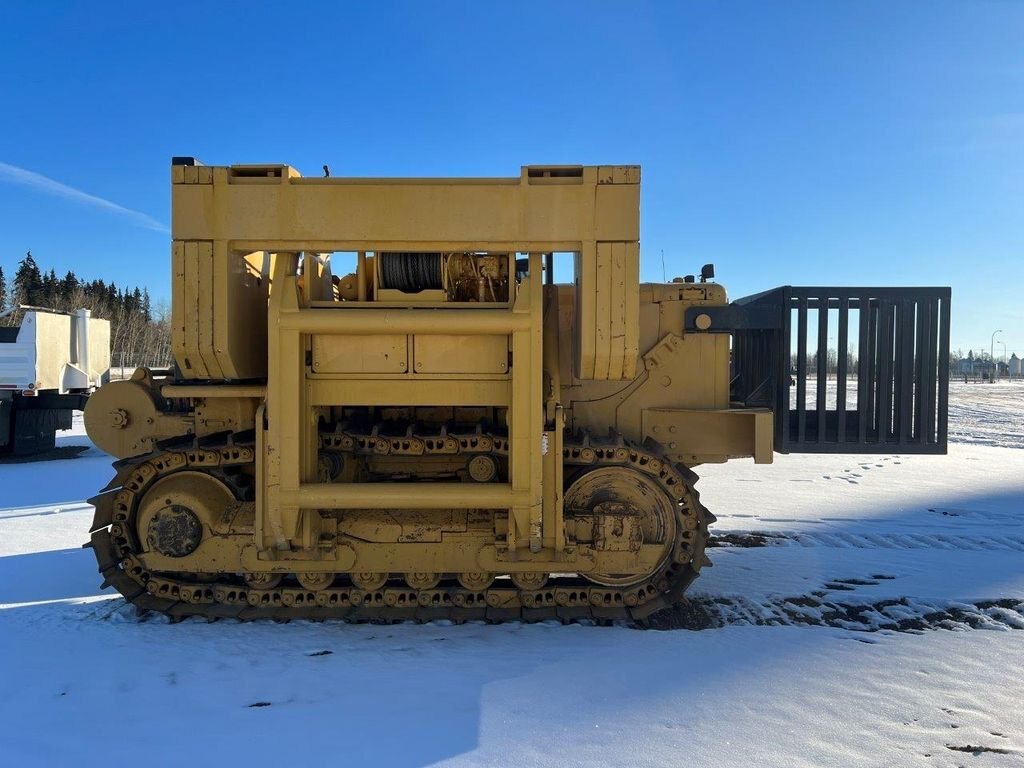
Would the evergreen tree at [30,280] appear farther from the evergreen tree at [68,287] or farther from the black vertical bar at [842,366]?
the black vertical bar at [842,366]

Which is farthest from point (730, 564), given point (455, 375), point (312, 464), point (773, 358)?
point (312, 464)

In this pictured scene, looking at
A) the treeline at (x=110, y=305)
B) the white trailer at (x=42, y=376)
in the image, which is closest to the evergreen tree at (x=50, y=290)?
the treeline at (x=110, y=305)

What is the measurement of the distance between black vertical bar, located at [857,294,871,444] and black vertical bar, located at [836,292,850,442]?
0.11m

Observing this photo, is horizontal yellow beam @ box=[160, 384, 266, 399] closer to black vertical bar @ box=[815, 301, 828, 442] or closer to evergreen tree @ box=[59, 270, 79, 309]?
black vertical bar @ box=[815, 301, 828, 442]

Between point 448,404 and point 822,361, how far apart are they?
10.3ft

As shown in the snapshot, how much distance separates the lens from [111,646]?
4414 millimetres

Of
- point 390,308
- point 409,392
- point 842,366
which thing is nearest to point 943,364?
point 842,366

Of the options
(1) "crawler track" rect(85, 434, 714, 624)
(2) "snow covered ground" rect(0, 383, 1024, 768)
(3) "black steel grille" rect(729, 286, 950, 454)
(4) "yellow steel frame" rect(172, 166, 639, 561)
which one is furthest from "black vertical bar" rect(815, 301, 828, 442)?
(4) "yellow steel frame" rect(172, 166, 639, 561)

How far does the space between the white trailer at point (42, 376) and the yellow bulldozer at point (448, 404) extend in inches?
403

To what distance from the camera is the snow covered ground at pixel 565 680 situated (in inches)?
130

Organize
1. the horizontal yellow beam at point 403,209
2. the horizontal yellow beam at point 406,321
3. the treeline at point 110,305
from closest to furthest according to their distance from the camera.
Result: the horizontal yellow beam at point 406,321, the horizontal yellow beam at point 403,209, the treeline at point 110,305

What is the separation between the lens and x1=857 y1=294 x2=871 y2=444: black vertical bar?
5.26 metres

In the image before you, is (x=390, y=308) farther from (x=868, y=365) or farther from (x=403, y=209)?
(x=868, y=365)

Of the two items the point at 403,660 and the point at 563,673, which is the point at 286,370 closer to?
the point at 403,660
